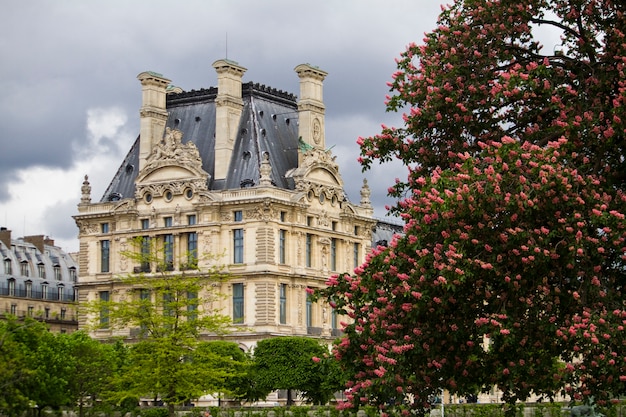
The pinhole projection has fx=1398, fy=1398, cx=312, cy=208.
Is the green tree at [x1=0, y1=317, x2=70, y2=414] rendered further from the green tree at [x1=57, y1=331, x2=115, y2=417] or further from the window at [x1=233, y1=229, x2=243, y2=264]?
the window at [x1=233, y1=229, x2=243, y2=264]

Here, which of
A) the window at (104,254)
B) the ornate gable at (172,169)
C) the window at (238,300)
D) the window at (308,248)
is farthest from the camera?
the window at (104,254)

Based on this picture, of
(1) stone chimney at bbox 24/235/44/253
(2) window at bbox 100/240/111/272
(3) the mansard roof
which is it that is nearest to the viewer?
(3) the mansard roof

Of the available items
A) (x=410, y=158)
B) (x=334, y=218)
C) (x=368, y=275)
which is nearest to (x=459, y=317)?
(x=368, y=275)

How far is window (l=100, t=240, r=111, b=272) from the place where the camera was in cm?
8962

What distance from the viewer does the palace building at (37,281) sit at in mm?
106250

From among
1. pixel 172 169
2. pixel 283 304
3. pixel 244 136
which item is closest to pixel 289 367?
pixel 283 304

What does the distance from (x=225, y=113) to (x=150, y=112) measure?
566cm

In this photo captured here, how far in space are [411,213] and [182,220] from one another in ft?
186

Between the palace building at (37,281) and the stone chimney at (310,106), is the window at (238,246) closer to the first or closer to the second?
the stone chimney at (310,106)

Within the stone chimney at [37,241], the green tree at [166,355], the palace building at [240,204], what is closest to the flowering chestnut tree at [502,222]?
the green tree at [166,355]

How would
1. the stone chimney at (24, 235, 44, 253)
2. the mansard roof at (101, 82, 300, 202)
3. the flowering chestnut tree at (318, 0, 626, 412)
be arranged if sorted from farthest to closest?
the stone chimney at (24, 235, 44, 253) < the mansard roof at (101, 82, 300, 202) < the flowering chestnut tree at (318, 0, 626, 412)

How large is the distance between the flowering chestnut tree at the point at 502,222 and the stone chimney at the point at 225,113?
52.9 meters

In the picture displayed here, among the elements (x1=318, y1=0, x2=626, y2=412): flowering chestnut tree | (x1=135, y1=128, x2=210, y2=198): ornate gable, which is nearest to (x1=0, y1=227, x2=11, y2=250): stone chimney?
(x1=135, y1=128, x2=210, y2=198): ornate gable

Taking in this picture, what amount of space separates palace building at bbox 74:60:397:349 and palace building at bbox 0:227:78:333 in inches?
695
